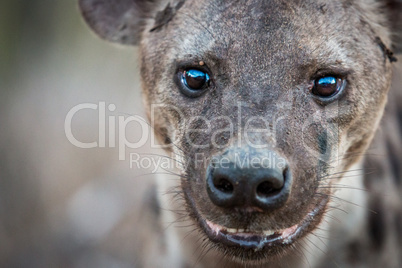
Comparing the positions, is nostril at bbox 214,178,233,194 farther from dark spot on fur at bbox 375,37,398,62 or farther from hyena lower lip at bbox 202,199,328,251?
dark spot on fur at bbox 375,37,398,62

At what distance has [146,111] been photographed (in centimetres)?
357

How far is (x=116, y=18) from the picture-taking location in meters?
3.87

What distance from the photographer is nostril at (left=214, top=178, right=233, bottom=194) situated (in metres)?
2.56

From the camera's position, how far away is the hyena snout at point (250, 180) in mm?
2473

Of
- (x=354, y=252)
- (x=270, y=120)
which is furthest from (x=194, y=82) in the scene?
(x=354, y=252)

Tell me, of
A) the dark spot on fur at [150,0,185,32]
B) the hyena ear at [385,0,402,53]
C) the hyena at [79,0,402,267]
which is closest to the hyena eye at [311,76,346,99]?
the hyena at [79,0,402,267]

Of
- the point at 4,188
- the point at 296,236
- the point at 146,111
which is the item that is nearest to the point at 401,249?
the point at 296,236

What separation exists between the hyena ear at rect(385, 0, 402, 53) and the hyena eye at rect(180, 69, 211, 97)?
1.18 meters

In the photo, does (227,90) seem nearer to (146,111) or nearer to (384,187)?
(146,111)

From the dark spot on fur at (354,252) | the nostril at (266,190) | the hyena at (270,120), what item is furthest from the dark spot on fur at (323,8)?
the dark spot on fur at (354,252)

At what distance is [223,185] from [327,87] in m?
0.82

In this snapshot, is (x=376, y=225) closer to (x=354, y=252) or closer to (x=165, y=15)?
(x=354, y=252)

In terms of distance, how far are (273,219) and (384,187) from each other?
1.45 m

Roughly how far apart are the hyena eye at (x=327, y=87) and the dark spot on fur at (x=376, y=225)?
39.5 inches
